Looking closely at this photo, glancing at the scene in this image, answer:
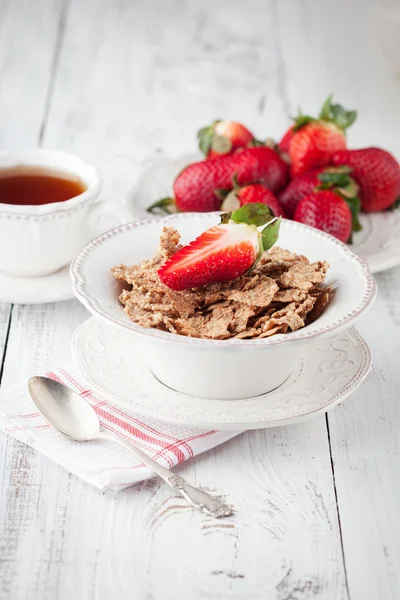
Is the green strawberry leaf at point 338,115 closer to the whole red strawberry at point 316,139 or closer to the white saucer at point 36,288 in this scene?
the whole red strawberry at point 316,139

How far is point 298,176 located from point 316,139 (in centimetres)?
11

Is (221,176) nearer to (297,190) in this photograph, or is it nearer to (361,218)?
(297,190)

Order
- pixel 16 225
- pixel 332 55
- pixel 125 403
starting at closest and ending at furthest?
pixel 125 403
pixel 16 225
pixel 332 55

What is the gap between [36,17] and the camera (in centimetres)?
387

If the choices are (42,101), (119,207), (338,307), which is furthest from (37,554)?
(42,101)

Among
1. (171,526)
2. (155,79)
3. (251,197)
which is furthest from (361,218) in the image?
(155,79)

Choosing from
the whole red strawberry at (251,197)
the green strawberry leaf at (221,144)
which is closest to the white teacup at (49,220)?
the whole red strawberry at (251,197)

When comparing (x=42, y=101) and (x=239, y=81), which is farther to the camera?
(x=239, y=81)

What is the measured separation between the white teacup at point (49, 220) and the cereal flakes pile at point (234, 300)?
384mm

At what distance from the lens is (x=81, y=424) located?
4.79 feet

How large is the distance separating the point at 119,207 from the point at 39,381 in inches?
26.9

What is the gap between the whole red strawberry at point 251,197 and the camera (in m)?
2.08

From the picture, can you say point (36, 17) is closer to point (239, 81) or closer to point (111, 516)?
point (239, 81)

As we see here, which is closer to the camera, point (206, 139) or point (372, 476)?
point (372, 476)
